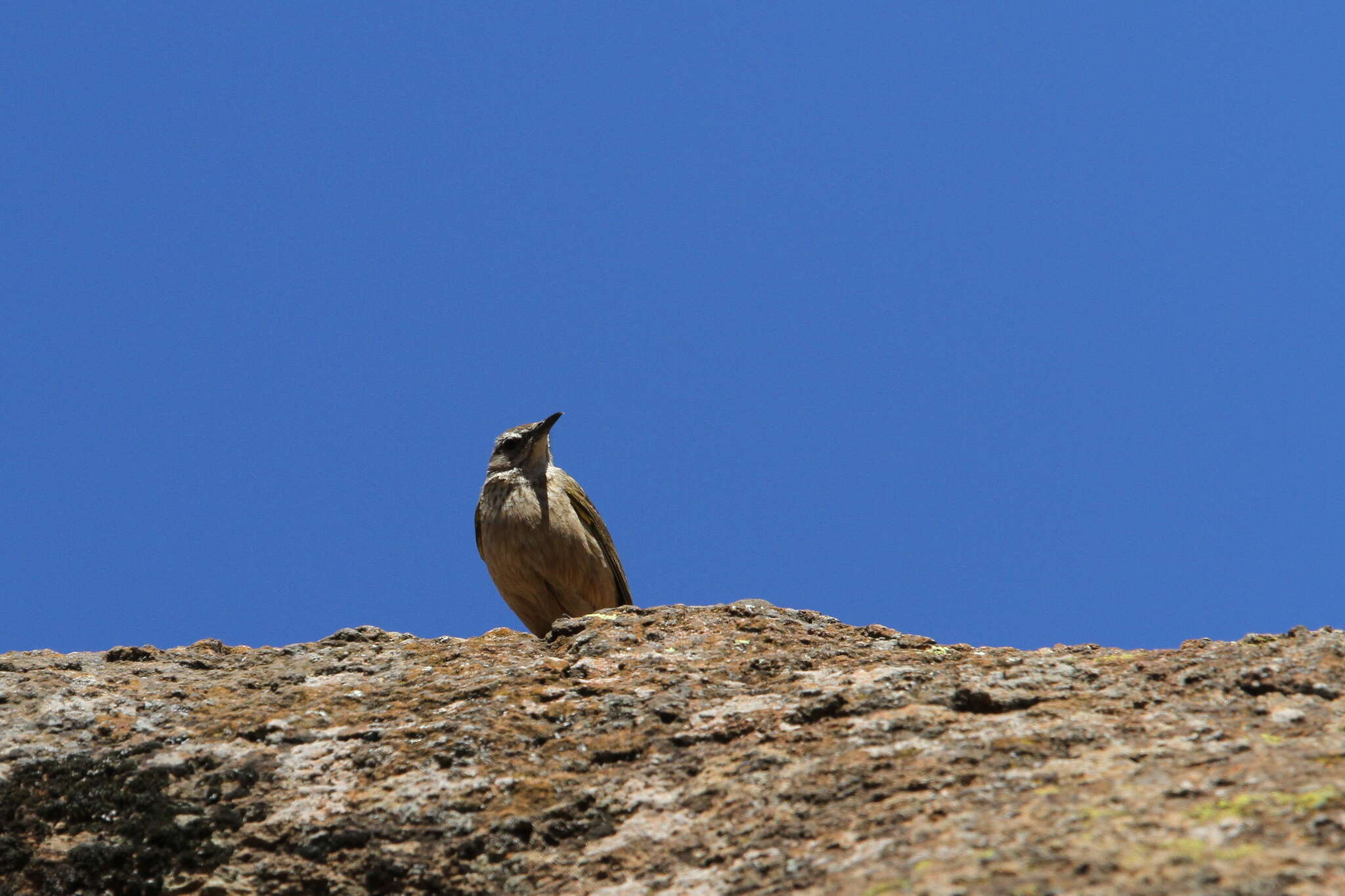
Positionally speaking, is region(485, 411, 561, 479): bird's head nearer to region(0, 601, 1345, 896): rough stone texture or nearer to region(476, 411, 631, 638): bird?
region(476, 411, 631, 638): bird

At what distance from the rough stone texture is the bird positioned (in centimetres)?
464

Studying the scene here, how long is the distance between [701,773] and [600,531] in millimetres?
6478

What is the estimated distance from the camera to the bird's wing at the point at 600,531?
983 centimetres

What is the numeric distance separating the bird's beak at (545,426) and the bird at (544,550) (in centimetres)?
39

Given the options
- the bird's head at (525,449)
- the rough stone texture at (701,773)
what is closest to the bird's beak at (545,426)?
the bird's head at (525,449)

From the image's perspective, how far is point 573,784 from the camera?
364 cm

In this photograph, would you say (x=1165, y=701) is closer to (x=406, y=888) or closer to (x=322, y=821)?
(x=406, y=888)

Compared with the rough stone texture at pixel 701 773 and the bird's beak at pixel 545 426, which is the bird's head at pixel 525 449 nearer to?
the bird's beak at pixel 545 426

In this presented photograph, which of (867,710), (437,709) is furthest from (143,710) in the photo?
(867,710)

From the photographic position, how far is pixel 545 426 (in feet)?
34.4

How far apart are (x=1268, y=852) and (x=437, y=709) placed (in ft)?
8.64

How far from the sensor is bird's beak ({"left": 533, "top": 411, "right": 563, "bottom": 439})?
34.2 ft

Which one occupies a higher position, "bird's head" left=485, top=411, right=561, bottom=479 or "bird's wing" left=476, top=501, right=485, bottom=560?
"bird's head" left=485, top=411, right=561, bottom=479

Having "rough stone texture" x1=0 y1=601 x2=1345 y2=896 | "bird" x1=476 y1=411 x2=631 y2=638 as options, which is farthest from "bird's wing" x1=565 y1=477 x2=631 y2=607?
"rough stone texture" x1=0 y1=601 x2=1345 y2=896
